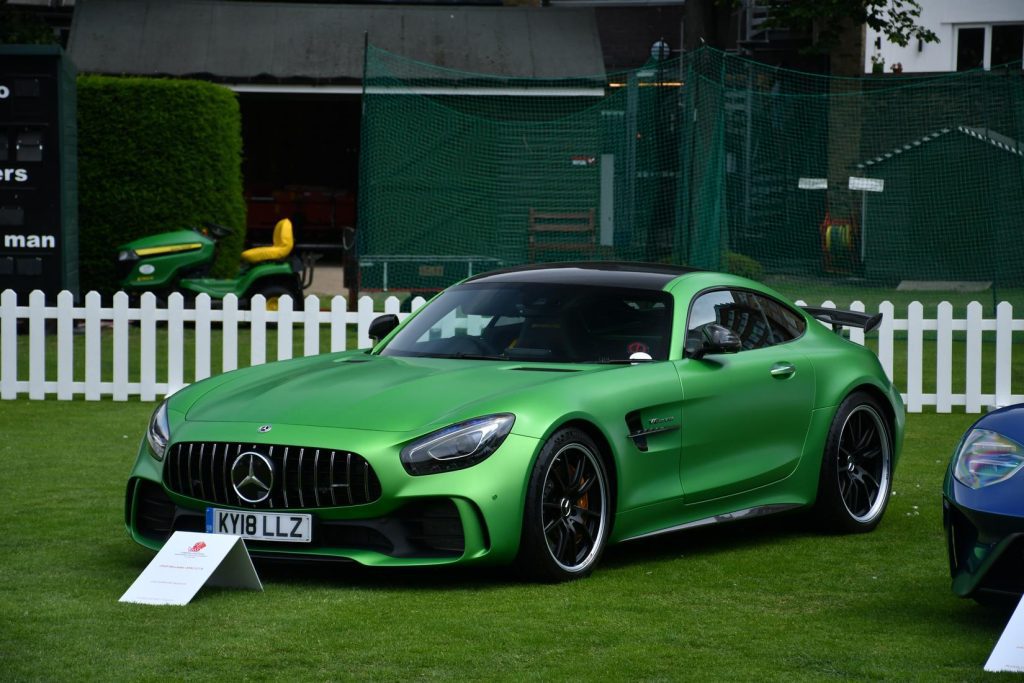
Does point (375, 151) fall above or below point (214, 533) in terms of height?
above

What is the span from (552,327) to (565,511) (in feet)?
3.70

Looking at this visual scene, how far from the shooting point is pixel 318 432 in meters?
6.22

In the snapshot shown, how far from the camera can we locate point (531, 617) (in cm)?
575

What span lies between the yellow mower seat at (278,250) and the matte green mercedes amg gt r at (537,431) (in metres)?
11.0

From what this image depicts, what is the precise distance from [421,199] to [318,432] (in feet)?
37.7

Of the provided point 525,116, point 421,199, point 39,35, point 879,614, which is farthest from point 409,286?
point 39,35

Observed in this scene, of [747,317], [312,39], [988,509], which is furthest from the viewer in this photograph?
[312,39]

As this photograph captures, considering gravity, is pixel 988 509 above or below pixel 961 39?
below

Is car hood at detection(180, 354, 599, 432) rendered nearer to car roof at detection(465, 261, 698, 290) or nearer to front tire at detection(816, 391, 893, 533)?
car roof at detection(465, 261, 698, 290)

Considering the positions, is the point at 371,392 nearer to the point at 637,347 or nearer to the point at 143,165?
the point at 637,347

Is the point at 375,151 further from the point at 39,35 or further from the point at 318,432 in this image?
the point at 39,35

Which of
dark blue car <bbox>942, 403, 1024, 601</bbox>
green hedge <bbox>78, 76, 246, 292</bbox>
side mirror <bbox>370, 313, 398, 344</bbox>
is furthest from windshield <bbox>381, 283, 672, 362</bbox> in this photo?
green hedge <bbox>78, 76, 246, 292</bbox>

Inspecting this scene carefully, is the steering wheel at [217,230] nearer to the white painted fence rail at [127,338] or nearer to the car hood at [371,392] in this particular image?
the white painted fence rail at [127,338]

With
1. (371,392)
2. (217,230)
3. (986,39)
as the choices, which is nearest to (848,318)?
(371,392)
